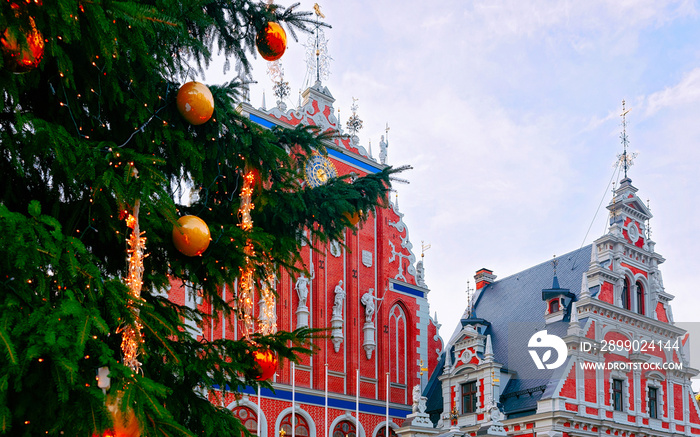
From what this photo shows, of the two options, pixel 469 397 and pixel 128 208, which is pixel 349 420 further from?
pixel 128 208

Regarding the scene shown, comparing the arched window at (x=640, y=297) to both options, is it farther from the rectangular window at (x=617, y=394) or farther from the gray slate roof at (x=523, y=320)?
the rectangular window at (x=617, y=394)

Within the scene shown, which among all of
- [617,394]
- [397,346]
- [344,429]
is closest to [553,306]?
[617,394]

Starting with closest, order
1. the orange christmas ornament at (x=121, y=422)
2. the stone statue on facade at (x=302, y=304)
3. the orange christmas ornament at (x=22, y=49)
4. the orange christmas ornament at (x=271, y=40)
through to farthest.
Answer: the orange christmas ornament at (x=121, y=422) < the orange christmas ornament at (x=22, y=49) < the orange christmas ornament at (x=271, y=40) < the stone statue on facade at (x=302, y=304)

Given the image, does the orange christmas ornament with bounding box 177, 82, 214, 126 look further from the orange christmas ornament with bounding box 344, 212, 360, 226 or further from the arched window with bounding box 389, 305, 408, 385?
the arched window with bounding box 389, 305, 408, 385

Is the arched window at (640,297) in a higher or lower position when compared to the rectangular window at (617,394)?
higher

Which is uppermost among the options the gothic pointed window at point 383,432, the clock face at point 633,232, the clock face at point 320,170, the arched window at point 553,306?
the clock face at point 320,170

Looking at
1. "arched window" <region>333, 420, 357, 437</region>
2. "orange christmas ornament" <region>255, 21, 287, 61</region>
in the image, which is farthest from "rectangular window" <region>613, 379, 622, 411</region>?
"orange christmas ornament" <region>255, 21, 287, 61</region>

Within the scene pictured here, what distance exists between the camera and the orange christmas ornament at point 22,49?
12.7ft

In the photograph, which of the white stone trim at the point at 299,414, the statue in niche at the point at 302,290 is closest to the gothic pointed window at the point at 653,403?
the white stone trim at the point at 299,414

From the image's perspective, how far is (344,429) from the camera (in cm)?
1884

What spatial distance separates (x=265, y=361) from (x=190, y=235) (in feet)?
3.64

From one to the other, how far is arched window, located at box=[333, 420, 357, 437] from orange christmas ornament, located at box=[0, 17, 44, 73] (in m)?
15.8

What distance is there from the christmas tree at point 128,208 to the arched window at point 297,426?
11604 mm

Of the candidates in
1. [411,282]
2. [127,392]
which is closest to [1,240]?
[127,392]
